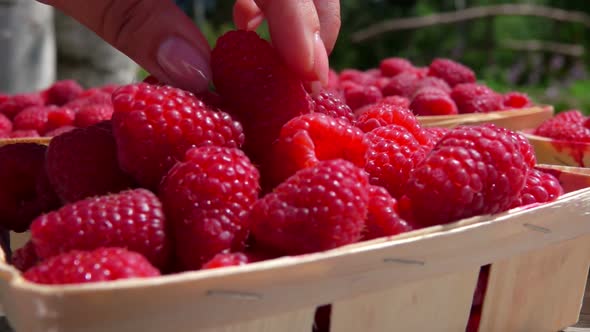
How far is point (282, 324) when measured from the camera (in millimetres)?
603

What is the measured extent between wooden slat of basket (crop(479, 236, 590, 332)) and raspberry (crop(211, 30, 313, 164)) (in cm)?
31

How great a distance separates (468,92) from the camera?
5.29ft

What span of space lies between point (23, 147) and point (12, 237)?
0.12 meters

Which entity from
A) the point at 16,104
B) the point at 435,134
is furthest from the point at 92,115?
the point at 435,134

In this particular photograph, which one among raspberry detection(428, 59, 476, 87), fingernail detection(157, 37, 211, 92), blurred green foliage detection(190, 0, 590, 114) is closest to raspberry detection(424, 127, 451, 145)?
fingernail detection(157, 37, 211, 92)

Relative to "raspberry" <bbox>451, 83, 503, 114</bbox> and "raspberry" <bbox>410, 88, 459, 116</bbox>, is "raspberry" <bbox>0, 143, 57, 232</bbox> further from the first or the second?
"raspberry" <bbox>451, 83, 503, 114</bbox>

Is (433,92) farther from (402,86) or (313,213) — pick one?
(313,213)

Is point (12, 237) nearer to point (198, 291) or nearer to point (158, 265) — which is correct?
point (158, 265)

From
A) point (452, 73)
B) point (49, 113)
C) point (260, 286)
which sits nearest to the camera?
point (260, 286)

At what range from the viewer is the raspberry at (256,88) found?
0.80 m

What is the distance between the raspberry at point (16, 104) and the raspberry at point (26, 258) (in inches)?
43.3

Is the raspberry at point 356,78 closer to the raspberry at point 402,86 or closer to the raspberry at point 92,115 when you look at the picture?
the raspberry at point 402,86

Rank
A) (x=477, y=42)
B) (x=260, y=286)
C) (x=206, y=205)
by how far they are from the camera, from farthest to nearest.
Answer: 1. (x=477, y=42)
2. (x=206, y=205)
3. (x=260, y=286)

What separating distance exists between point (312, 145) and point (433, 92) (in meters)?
0.88
